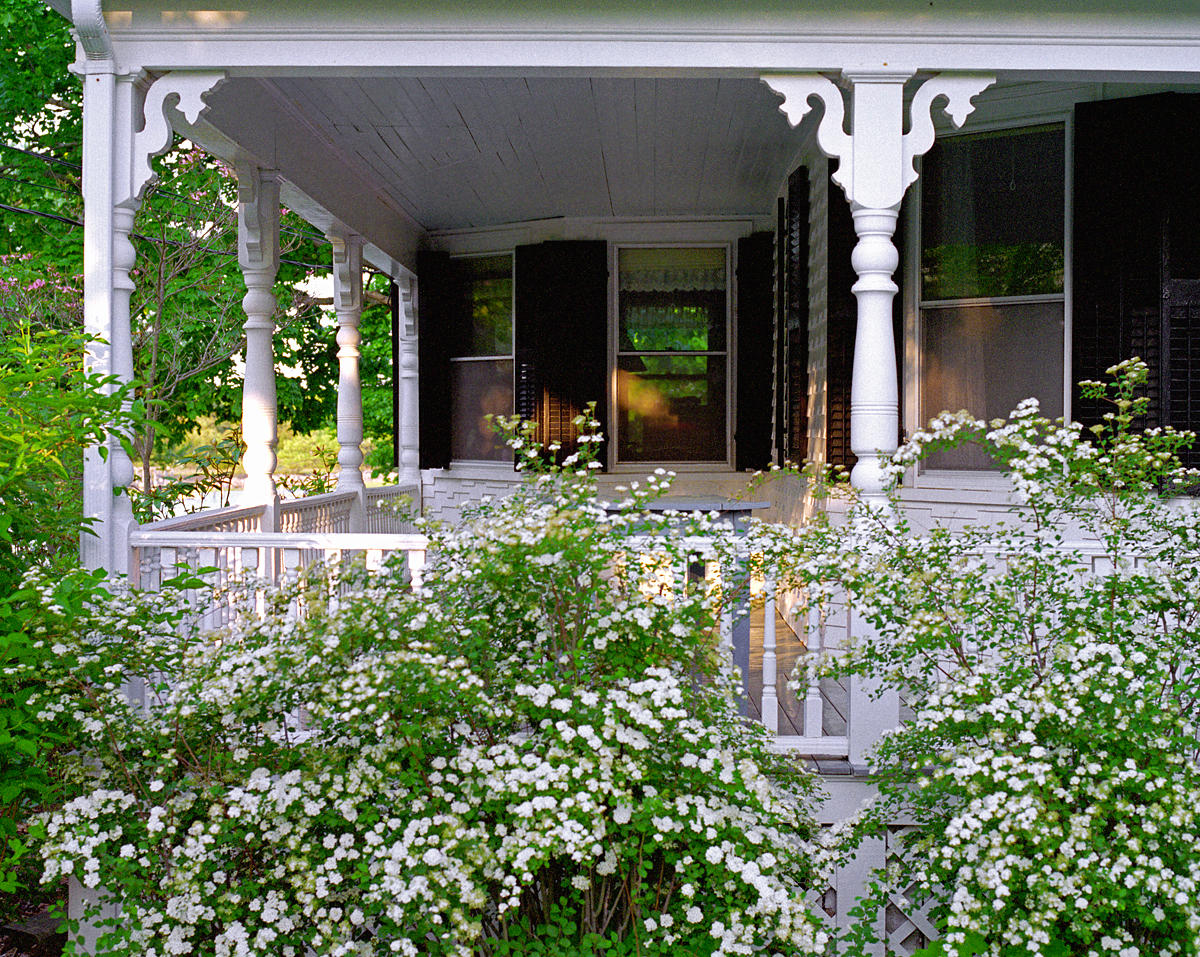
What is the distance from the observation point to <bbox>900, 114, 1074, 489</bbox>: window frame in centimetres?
498

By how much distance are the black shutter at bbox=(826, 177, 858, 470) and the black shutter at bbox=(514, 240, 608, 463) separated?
2412mm

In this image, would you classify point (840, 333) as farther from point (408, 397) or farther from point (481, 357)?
point (408, 397)

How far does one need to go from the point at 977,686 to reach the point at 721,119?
384 centimetres

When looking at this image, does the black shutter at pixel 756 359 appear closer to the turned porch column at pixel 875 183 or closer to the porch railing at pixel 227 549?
the turned porch column at pixel 875 183

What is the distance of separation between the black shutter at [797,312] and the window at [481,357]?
2.63 meters

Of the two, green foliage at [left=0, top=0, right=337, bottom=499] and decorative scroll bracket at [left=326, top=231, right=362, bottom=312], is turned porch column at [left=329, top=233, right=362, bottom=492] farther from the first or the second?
green foliage at [left=0, top=0, right=337, bottom=499]

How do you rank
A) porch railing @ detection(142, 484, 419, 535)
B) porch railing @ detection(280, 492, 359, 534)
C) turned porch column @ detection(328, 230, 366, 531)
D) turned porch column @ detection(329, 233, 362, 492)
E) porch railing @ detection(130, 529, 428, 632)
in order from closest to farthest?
porch railing @ detection(130, 529, 428, 632) → porch railing @ detection(142, 484, 419, 535) → porch railing @ detection(280, 492, 359, 534) → turned porch column @ detection(328, 230, 366, 531) → turned porch column @ detection(329, 233, 362, 492)

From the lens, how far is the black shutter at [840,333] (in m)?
5.46

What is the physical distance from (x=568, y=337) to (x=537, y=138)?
5.86ft

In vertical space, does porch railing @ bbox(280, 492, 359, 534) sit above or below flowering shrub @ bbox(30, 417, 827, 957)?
above

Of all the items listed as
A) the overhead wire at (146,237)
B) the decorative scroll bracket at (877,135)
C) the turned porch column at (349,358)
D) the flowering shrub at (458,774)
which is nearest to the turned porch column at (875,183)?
the decorative scroll bracket at (877,135)

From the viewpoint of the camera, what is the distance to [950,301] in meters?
5.30

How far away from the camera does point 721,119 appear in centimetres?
574

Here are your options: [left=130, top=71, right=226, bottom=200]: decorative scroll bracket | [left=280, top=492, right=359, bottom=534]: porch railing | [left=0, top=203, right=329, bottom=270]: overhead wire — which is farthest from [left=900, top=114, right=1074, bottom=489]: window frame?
[left=0, top=203, right=329, bottom=270]: overhead wire
